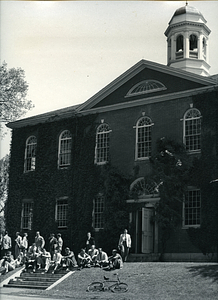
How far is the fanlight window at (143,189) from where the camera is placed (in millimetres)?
20859

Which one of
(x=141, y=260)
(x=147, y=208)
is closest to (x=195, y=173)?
(x=147, y=208)

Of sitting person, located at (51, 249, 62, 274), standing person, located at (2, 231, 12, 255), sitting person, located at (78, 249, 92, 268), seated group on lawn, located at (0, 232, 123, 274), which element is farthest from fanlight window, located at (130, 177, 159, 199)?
standing person, located at (2, 231, 12, 255)

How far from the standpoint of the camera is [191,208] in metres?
19.8

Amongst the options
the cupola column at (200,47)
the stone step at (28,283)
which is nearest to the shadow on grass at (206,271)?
the stone step at (28,283)

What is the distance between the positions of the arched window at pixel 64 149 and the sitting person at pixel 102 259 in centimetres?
508

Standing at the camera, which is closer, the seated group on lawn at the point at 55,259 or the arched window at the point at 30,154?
the seated group on lawn at the point at 55,259

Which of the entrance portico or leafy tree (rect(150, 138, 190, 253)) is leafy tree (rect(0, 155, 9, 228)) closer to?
the entrance portico

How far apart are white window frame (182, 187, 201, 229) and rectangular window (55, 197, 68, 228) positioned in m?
5.75

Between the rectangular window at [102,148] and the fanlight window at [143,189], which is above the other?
the rectangular window at [102,148]

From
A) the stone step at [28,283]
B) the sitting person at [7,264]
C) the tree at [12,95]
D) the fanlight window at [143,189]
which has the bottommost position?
the stone step at [28,283]

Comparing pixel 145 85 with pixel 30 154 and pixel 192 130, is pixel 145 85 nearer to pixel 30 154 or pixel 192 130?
pixel 192 130

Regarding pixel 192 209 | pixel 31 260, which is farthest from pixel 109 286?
pixel 31 260

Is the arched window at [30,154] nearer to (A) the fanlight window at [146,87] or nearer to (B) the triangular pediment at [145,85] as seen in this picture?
(B) the triangular pediment at [145,85]

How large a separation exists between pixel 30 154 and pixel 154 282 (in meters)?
10.3
